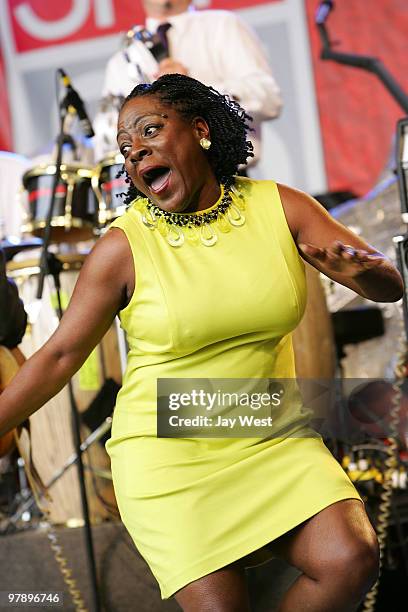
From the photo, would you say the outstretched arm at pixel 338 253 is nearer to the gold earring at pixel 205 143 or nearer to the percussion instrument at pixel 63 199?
the gold earring at pixel 205 143

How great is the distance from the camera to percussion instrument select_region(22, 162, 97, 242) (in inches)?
158

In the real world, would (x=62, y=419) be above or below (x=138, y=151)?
below

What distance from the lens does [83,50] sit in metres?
5.88

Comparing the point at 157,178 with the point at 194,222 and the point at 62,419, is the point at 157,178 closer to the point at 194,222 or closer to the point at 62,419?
the point at 194,222

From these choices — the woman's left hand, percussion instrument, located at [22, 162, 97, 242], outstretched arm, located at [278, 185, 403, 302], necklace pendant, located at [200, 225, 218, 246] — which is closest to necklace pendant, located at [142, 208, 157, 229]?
necklace pendant, located at [200, 225, 218, 246]

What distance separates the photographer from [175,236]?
2141 millimetres

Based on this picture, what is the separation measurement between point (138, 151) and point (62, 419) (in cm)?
185

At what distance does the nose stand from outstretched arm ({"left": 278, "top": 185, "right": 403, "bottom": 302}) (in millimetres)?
379

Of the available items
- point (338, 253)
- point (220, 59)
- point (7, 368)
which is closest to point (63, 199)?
point (220, 59)

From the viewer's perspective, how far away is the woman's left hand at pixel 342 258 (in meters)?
1.85

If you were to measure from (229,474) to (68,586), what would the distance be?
139 centimetres

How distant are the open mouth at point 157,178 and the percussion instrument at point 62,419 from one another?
1528mm

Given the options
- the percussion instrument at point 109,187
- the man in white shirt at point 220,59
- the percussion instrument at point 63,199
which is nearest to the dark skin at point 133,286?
the percussion instrument at point 109,187

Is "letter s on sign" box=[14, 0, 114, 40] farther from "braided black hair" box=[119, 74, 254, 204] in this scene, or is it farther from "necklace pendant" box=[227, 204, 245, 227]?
"necklace pendant" box=[227, 204, 245, 227]
